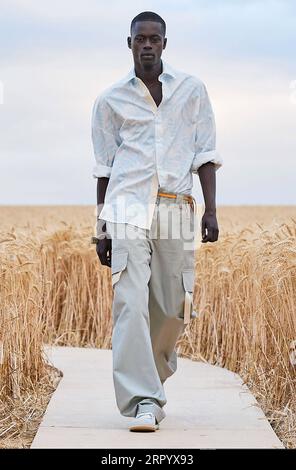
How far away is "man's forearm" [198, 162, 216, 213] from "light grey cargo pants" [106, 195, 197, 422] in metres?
0.09

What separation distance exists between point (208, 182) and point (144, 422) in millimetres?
Result: 1222

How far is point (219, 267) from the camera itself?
830cm

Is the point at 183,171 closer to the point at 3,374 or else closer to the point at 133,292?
the point at 133,292

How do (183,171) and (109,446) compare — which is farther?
Result: (183,171)

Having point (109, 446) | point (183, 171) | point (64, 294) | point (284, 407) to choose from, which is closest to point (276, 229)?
point (284, 407)

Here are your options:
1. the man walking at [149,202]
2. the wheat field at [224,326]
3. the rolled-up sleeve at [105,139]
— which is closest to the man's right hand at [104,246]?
the man walking at [149,202]

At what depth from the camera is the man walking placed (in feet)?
16.4

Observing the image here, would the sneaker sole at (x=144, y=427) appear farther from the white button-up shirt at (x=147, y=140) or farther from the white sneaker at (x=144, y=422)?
the white button-up shirt at (x=147, y=140)

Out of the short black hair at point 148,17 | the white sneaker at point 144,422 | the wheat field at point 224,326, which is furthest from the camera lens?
the wheat field at point 224,326

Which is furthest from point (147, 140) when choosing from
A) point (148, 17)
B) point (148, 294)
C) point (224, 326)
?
point (224, 326)

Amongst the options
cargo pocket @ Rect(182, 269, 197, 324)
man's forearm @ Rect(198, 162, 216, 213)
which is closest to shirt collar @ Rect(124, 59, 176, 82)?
man's forearm @ Rect(198, 162, 216, 213)

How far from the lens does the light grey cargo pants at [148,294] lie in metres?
4.98

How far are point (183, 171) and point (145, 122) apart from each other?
0.30 metres

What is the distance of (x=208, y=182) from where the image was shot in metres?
5.26
